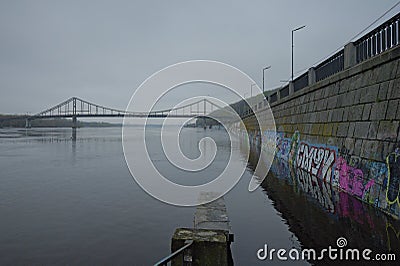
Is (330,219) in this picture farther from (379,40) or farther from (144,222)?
(379,40)

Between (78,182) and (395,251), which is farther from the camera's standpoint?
(78,182)

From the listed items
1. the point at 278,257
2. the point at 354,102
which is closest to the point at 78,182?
the point at 278,257

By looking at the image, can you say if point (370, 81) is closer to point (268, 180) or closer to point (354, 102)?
point (354, 102)

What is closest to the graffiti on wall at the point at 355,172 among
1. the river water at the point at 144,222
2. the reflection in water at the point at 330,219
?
the reflection in water at the point at 330,219

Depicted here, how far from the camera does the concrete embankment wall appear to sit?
704cm

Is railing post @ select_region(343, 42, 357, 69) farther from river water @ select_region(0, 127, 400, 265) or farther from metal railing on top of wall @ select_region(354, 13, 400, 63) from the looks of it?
river water @ select_region(0, 127, 400, 265)

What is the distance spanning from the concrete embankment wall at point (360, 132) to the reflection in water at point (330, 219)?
1.16 feet

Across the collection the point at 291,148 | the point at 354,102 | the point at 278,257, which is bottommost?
the point at 278,257

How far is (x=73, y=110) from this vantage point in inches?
3942

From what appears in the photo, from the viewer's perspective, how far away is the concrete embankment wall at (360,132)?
23.1ft

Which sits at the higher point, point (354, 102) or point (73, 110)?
point (73, 110)

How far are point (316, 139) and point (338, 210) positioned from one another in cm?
536

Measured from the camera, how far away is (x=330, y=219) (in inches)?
274

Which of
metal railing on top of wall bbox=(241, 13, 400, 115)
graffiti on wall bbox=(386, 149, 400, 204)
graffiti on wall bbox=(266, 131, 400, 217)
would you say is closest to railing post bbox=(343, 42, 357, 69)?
metal railing on top of wall bbox=(241, 13, 400, 115)
